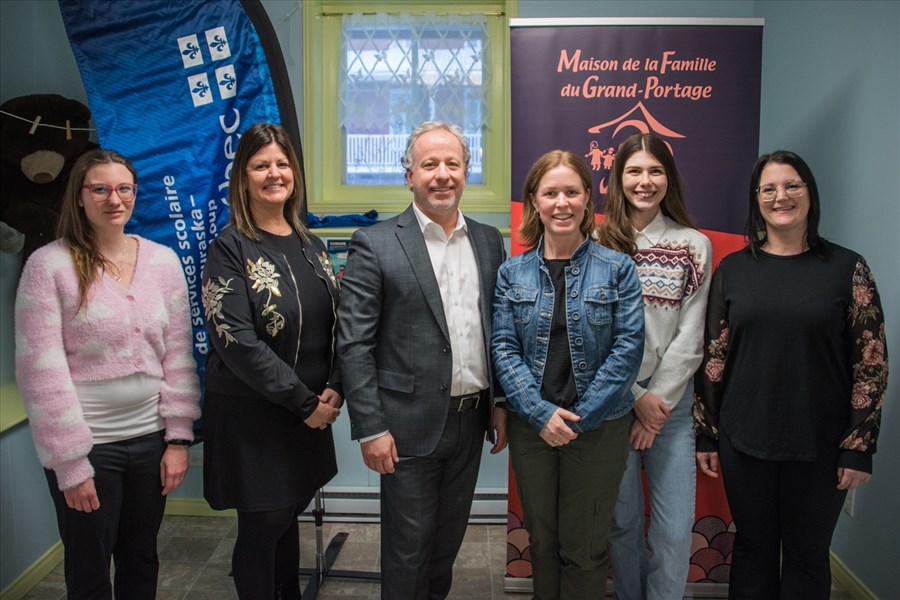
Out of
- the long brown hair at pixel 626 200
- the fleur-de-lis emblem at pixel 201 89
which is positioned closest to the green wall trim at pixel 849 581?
the long brown hair at pixel 626 200

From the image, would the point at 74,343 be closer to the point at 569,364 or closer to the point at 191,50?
the point at 191,50

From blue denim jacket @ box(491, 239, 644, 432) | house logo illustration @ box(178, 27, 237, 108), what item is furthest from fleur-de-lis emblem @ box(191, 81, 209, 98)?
blue denim jacket @ box(491, 239, 644, 432)

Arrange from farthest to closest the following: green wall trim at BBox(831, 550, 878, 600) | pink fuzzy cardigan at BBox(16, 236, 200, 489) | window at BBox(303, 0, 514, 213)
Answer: window at BBox(303, 0, 514, 213) → green wall trim at BBox(831, 550, 878, 600) → pink fuzzy cardigan at BBox(16, 236, 200, 489)

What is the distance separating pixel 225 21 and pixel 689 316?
1.67m

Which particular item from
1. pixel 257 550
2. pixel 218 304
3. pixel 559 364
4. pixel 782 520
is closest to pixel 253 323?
pixel 218 304

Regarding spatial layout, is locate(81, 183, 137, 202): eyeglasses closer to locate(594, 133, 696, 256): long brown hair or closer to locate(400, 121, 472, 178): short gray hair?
locate(400, 121, 472, 178): short gray hair

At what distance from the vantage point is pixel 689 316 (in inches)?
76.0

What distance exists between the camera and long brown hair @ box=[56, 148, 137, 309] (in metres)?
1.65

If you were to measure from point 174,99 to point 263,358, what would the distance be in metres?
0.99

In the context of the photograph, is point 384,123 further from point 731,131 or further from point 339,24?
point 731,131

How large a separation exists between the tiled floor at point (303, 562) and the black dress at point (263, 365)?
908 millimetres

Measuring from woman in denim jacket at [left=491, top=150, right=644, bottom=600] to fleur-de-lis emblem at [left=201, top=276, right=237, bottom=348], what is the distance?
0.69 meters

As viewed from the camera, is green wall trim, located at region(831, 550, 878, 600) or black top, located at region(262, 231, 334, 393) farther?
green wall trim, located at region(831, 550, 878, 600)

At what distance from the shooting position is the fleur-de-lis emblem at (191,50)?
81.4 inches
